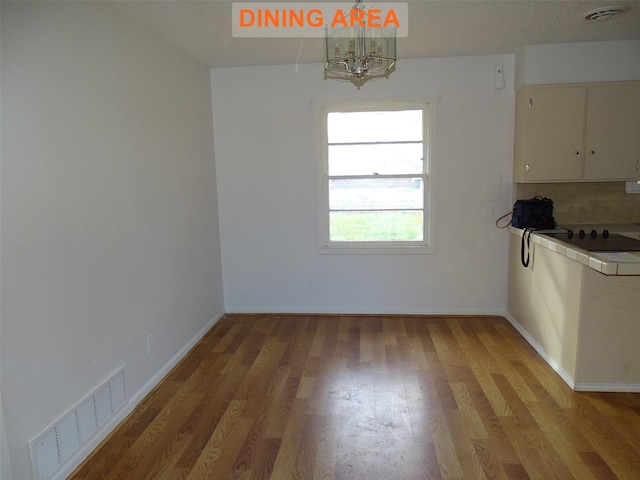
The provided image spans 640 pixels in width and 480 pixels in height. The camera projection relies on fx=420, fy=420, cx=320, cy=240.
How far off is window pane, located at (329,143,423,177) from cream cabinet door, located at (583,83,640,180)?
4.80 feet

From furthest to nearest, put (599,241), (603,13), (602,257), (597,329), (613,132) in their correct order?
1. (613,132)
2. (599,241)
3. (603,13)
4. (597,329)
5. (602,257)

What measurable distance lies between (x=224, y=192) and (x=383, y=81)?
6.37 feet

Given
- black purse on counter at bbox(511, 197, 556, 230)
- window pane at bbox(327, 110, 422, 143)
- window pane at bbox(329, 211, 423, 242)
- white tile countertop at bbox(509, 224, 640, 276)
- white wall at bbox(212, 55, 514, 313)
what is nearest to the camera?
white tile countertop at bbox(509, 224, 640, 276)

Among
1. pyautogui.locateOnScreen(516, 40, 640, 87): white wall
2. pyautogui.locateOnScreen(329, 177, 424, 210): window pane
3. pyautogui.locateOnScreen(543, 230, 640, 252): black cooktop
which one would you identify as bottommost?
pyautogui.locateOnScreen(543, 230, 640, 252): black cooktop

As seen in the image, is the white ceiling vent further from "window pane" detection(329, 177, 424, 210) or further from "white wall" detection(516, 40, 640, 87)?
"window pane" detection(329, 177, 424, 210)

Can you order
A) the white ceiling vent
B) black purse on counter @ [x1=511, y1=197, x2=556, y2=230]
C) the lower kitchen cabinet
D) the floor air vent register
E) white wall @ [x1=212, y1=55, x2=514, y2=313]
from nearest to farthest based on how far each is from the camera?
the floor air vent register, the lower kitchen cabinet, the white ceiling vent, black purse on counter @ [x1=511, y1=197, x2=556, y2=230], white wall @ [x1=212, y1=55, x2=514, y2=313]

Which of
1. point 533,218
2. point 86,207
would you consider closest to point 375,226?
point 533,218

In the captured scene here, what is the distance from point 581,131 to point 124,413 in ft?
13.6

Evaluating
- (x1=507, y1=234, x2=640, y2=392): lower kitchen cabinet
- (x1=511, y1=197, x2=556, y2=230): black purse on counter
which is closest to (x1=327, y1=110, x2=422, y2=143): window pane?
(x1=511, y1=197, x2=556, y2=230): black purse on counter

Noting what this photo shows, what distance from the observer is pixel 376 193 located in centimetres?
426

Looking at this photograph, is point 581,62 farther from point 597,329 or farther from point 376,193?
point 597,329

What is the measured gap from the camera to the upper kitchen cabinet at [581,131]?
3.57 m

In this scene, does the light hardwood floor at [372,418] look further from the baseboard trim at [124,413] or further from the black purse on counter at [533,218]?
the black purse on counter at [533,218]

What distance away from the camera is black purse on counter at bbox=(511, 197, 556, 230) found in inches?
145
